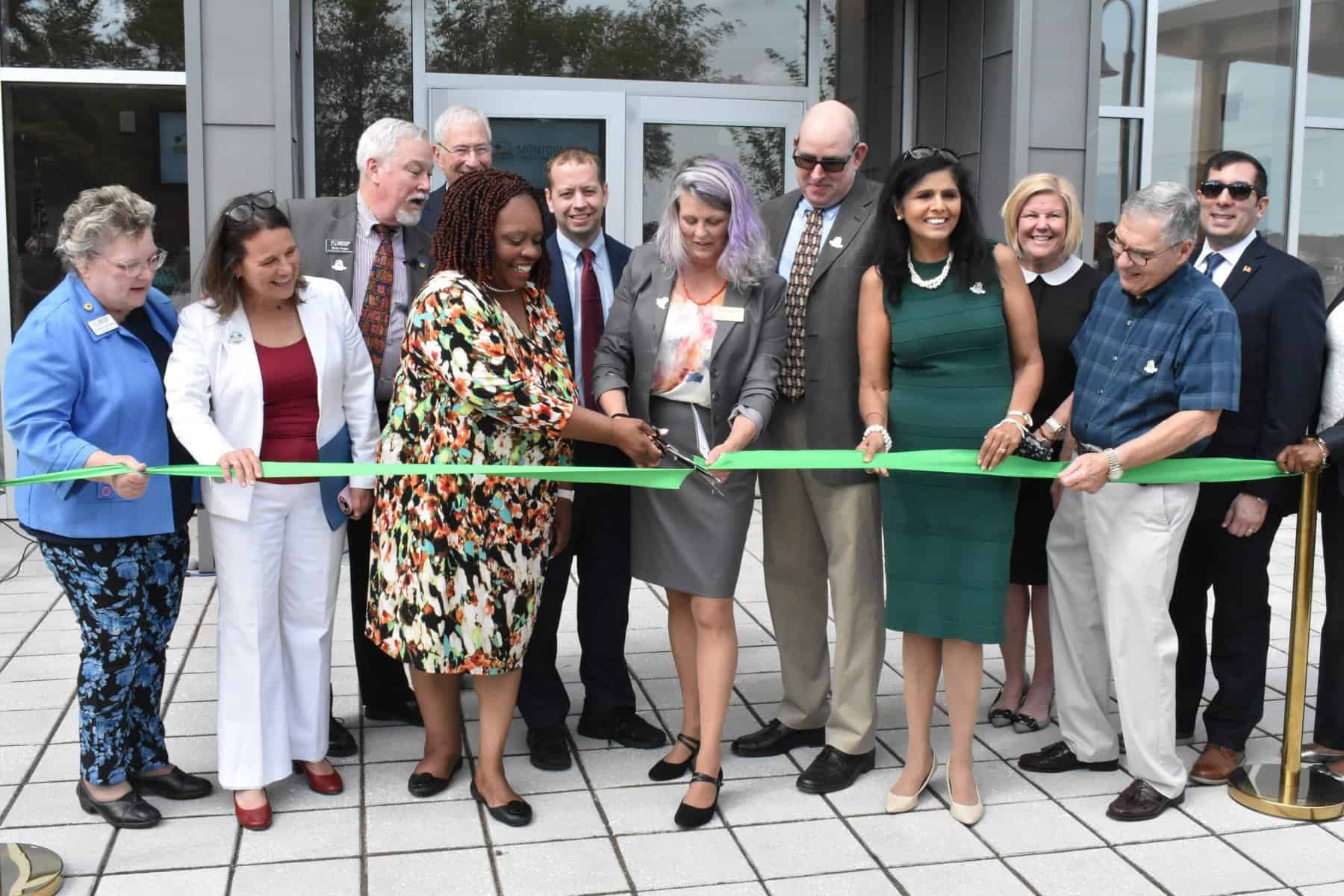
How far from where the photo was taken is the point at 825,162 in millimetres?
3961

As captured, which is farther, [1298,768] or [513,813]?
[1298,768]

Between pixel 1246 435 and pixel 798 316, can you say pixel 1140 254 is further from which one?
pixel 798 316

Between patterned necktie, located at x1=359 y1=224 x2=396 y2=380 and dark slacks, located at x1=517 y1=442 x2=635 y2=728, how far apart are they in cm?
72

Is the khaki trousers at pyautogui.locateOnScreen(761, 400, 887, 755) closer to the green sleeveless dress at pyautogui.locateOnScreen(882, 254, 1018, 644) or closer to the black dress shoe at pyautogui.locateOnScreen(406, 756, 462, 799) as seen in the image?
the green sleeveless dress at pyautogui.locateOnScreen(882, 254, 1018, 644)

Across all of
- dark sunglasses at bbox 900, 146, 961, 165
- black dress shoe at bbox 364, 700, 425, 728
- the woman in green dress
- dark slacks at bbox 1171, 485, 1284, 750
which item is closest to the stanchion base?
dark slacks at bbox 1171, 485, 1284, 750

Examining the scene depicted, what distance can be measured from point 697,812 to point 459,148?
238 cm

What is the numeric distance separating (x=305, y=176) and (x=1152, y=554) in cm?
530

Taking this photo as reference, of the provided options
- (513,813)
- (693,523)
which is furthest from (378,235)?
(513,813)

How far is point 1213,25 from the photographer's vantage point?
8.41 m

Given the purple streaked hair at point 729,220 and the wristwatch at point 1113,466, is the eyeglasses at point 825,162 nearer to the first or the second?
the purple streaked hair at point 729,220

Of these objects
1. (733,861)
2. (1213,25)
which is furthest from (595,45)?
(733,861)

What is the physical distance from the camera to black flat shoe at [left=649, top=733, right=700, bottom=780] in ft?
13.3

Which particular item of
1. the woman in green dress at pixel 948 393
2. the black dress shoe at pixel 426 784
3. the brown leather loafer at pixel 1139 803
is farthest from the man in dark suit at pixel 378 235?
the brown leather loafer at pixel 1139 803

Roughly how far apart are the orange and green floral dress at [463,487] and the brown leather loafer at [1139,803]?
1.81 metres
